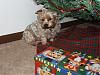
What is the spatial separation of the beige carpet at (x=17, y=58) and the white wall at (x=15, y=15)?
167mm

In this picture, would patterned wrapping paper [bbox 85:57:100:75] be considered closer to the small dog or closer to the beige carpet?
the beige carpet

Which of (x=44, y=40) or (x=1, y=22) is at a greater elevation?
(x=1, y=22)

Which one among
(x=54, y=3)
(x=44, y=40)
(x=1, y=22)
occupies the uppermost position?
(x=54, y=3)

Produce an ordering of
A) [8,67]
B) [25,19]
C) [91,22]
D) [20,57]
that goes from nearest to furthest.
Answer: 1. [8,67]
2. [20,57]
3. [25,19]
4. [91,22]

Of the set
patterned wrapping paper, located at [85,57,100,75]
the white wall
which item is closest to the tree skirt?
patterned wrapping paper, located at [85,57,100,75]

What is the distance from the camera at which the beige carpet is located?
1.61 m

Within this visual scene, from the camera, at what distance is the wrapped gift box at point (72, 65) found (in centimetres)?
118

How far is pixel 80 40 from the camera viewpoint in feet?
6.25

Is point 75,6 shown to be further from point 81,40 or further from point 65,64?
point 81,40

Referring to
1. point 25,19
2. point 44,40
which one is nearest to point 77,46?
point 44,40

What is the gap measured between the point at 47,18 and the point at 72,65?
79cm

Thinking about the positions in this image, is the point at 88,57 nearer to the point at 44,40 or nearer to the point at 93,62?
the point at 93,62

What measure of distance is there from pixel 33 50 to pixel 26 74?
1.55 ft

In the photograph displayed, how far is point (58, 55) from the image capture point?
1.32 m
